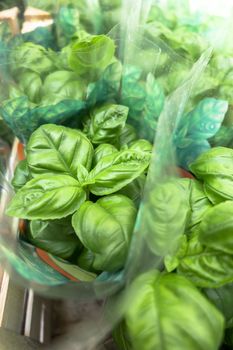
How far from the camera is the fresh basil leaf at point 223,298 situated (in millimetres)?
432

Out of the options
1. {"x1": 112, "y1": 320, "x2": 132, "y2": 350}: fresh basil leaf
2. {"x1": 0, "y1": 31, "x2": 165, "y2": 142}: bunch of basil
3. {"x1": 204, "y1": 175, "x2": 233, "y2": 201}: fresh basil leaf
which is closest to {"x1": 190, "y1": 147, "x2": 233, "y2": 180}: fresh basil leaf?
{"x1": 204, "y1": 175, "x2": 233, "y2": 201}: fresh basil leaf

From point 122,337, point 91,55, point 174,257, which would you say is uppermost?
point 91,55

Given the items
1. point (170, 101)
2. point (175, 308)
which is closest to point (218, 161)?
point (170, 101)

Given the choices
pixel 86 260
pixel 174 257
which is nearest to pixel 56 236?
pixel 86 260

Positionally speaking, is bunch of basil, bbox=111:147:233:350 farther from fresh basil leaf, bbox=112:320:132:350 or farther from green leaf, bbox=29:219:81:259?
green leaf, bbox=29:219:81:259

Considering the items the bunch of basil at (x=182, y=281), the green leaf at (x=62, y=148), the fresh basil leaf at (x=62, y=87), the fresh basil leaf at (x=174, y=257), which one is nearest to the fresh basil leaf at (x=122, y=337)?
the bunch of basil at (x=182, y=281)

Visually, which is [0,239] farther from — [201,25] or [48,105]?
[201,25]

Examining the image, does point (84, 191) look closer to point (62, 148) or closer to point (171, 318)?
point (62, 148)

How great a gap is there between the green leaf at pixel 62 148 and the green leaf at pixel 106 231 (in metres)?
0.09

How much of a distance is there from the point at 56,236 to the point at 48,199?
0.20 feet

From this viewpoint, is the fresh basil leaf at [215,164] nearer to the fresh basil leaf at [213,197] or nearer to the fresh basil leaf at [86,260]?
the fresh basil leaf at [213,197]

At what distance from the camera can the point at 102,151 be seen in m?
0.56

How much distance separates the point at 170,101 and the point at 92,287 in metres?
0.23

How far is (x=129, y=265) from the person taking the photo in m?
0.41
